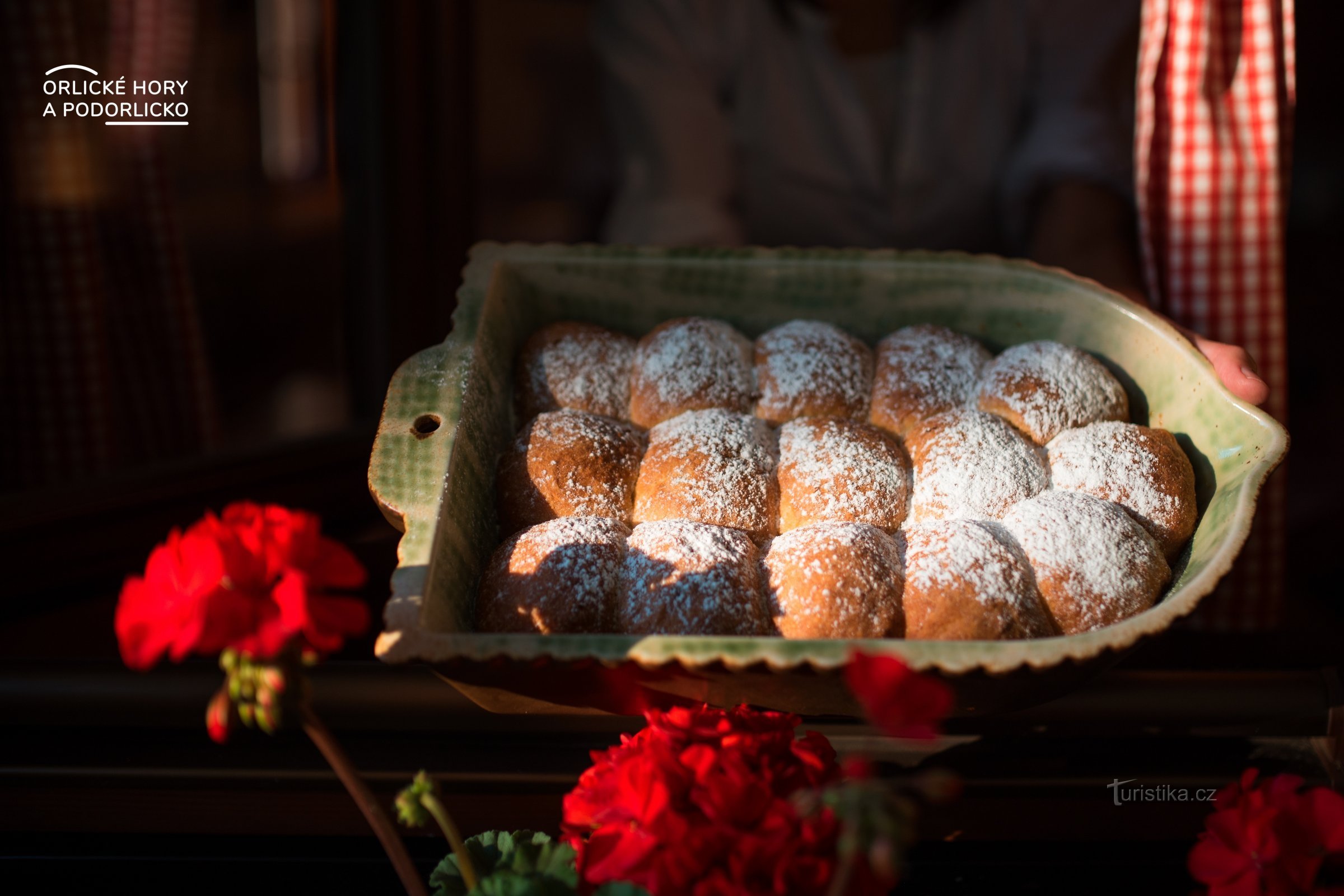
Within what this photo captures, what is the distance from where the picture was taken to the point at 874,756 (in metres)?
0.64

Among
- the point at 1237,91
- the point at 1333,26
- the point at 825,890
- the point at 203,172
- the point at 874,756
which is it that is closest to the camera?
the point at 825,890

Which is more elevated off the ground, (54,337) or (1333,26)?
(1333,26)

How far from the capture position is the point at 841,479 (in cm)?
74

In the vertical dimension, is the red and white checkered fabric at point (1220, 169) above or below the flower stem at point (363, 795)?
above

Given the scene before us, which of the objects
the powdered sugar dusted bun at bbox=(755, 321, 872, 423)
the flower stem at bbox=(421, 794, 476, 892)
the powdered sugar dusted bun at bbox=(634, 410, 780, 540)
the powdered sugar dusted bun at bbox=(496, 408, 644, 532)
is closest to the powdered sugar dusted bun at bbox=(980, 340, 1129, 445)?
the powdered sugar dusted bun at bbox=(755, 321, 872, 423)

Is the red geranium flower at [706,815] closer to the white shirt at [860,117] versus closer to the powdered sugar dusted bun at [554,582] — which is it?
the powdered sugar dusted bun at [554,582]

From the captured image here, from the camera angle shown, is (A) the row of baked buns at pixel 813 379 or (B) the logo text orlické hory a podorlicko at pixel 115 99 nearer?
(A) the row of baked buns at pixel 813 379

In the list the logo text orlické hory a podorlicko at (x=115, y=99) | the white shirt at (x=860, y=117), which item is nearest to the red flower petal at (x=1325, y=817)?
the white shirt at (x=860, y=117)

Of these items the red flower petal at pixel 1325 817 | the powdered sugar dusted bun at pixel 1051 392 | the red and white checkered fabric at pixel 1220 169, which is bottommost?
the red flower petal at pixel 1325 817

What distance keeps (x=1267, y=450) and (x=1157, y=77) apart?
63 centimetres

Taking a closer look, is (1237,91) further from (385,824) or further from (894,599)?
(385,824)

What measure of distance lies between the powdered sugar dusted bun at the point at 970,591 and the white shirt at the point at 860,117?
826 mm

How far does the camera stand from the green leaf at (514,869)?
0.40m

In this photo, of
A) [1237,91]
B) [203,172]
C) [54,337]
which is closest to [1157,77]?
[1237,91]
